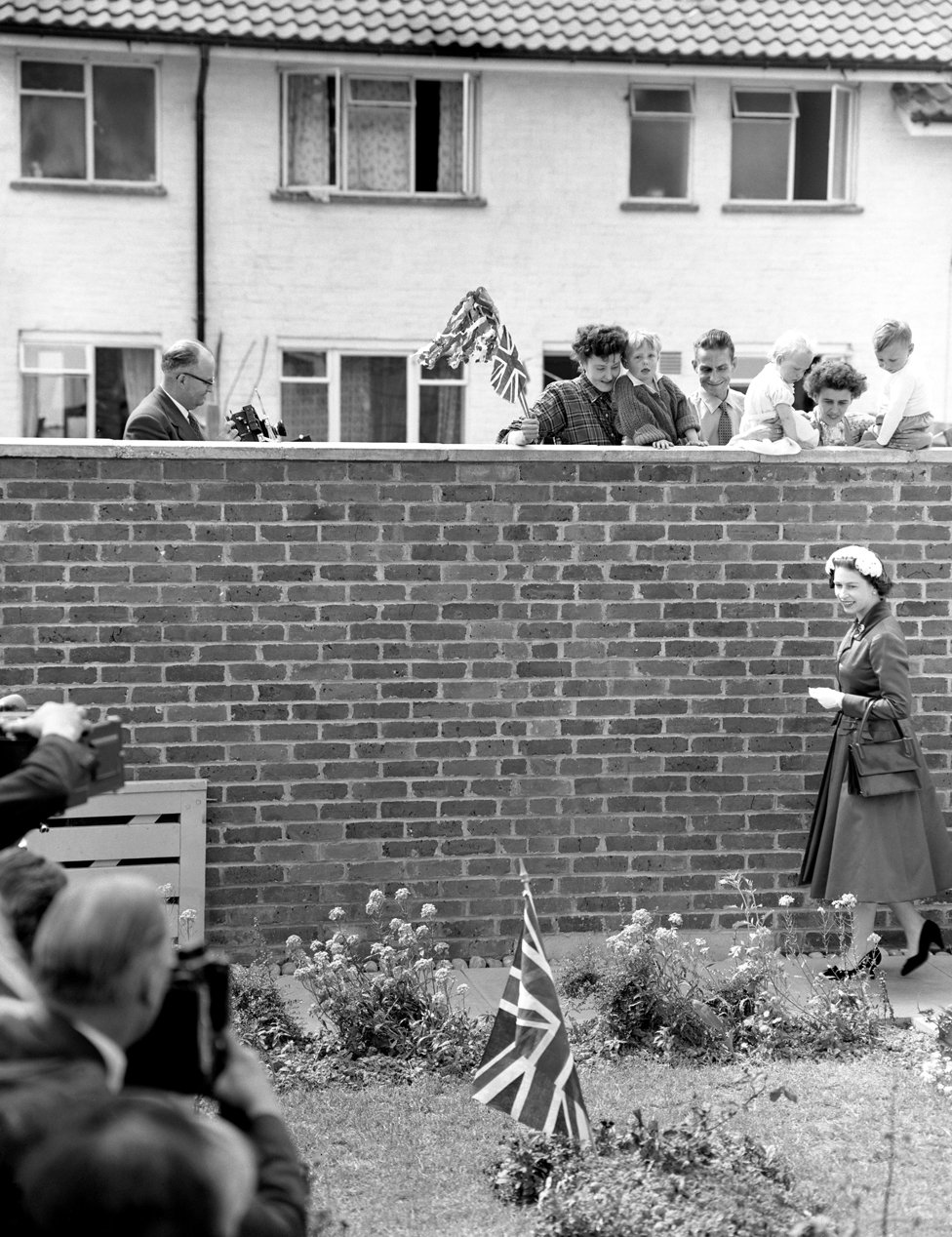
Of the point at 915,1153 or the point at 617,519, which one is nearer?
the point at 915,1153

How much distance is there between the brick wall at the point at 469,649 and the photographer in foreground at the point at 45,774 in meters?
3.60

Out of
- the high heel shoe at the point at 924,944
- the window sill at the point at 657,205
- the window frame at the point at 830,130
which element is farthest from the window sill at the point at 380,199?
the high heel shoe at the point at 924,944

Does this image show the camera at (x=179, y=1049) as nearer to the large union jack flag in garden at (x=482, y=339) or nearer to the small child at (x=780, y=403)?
the small child at (x=780, y=403)

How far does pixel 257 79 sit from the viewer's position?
58.4 ft

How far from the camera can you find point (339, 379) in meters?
18.3

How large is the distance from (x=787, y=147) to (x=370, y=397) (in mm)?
5731

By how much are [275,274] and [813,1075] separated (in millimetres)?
13845

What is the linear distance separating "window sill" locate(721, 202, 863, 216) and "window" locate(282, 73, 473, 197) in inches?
123

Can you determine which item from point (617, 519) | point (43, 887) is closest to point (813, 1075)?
point (617, 519)

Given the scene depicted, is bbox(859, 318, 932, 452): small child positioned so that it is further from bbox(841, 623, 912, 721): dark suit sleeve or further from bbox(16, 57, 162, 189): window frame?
bbox(16, 57, 162, 189): window frame

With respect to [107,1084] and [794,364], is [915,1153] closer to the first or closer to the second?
[107,1084]

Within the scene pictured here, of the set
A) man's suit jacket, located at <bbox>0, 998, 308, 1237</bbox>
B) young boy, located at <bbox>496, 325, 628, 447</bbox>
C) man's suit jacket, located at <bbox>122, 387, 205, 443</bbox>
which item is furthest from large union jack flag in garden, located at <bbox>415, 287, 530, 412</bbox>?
man's suit jacket, located at <bbox>0, 998, 308, 1237</bbox>

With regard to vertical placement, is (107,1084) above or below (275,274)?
below

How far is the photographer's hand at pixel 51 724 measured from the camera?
3484mm
